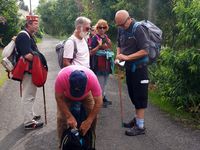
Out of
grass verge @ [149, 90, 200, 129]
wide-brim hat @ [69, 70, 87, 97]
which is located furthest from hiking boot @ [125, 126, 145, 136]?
wide-brim hat @ [69, 70, 87, 97]

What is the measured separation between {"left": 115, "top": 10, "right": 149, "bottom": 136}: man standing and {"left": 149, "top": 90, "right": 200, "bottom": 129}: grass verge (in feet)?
4.02

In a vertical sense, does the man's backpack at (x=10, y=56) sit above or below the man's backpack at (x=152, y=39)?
below

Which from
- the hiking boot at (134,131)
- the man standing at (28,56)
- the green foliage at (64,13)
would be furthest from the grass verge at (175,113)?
the green foliage at (64,13)

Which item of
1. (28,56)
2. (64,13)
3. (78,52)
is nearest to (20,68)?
(28,56)

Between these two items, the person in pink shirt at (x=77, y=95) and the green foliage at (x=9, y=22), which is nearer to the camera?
the person in pink shirt at (x=77, y=95)

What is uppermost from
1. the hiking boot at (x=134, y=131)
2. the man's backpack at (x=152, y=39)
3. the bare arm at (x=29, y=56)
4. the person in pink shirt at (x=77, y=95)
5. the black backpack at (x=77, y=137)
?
the man's backpack at (x=152, y=39)

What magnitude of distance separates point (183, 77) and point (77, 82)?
13.6 feet

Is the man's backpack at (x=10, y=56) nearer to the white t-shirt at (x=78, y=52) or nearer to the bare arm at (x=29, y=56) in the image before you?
the bare arm at (x=29, y=56)

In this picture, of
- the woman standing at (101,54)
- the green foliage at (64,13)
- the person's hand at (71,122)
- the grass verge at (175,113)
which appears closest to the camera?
the person's hand at (71,122)

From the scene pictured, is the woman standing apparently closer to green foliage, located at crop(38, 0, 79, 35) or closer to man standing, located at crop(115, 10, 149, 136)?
man standing, located at crop(115, 10, 149, 136)

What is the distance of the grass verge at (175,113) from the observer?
23.1 feet

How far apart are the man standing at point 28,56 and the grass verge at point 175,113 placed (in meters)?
2.74

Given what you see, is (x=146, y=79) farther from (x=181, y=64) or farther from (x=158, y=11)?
(x=158, y=11)

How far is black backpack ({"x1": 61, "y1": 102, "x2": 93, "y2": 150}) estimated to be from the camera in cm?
445
